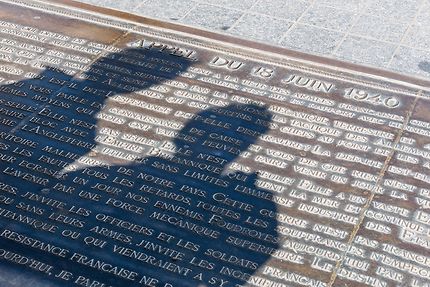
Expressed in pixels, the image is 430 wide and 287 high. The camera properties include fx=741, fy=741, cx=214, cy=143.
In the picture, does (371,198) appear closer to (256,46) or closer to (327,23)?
(256,46)

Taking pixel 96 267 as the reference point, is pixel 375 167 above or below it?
below

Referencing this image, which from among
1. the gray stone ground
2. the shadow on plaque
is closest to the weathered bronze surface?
the shadow on plaque

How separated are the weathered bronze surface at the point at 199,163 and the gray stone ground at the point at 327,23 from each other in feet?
0.75

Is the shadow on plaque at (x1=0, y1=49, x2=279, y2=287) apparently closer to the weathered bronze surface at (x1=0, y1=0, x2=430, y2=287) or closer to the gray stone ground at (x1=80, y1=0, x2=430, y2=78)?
the weathered bronze surface at (x1=0, y1=0, x2=430, y2=287)

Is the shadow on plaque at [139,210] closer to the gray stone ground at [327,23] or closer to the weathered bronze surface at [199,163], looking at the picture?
the weathered bronze surface at [199,163]

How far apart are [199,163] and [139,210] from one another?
57 cm

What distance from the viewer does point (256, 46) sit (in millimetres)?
5930

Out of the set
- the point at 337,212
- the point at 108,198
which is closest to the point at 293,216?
the point at 337,212

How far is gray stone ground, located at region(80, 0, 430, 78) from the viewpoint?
5.90 metres

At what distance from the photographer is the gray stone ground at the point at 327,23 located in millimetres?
5898

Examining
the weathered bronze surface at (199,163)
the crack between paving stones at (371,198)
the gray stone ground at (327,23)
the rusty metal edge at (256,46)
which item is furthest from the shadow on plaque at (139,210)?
the gray stone ground at (327,23)

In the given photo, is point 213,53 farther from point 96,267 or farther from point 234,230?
point 96,267

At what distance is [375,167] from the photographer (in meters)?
4.70

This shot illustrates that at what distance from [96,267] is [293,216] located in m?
1.17
